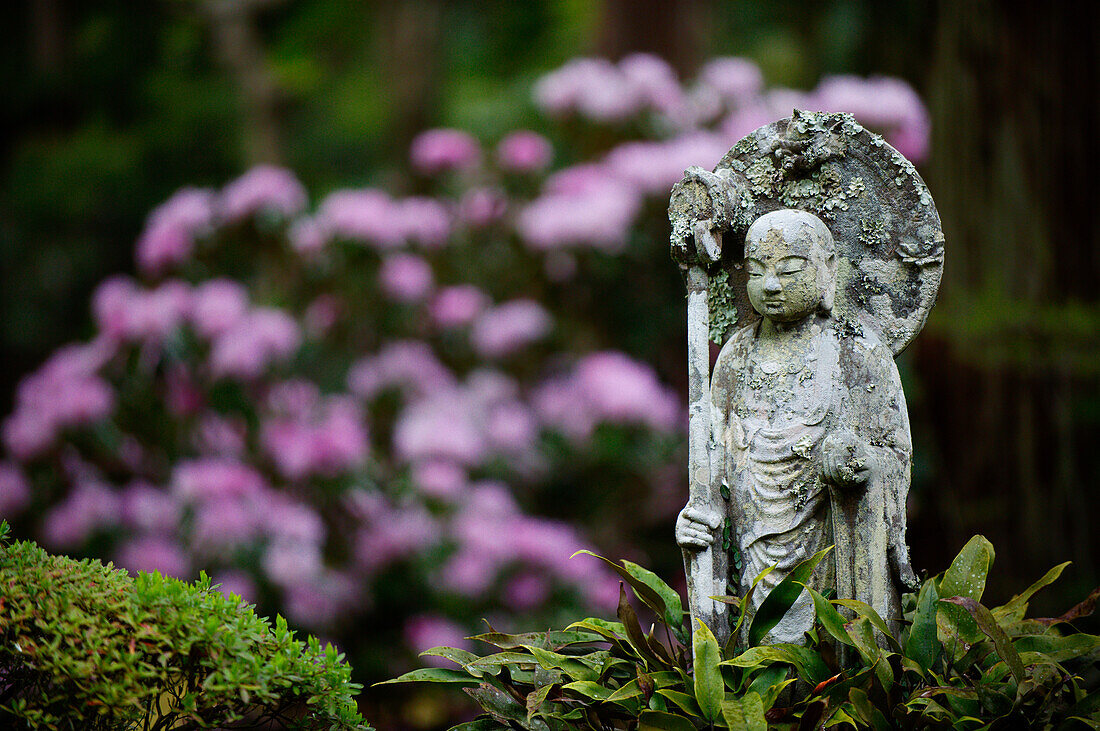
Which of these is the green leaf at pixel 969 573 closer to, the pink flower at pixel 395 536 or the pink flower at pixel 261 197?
the pink flower at pixel 395 536

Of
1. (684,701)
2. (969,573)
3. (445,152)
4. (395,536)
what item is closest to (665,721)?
(684,701)

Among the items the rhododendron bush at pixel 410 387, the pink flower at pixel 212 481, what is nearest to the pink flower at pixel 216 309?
the rhododendron bush at pixel 410 387

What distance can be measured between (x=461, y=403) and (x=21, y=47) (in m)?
6.62

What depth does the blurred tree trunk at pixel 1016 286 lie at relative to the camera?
229 inches

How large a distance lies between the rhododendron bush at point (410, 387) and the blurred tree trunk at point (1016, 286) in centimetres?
147

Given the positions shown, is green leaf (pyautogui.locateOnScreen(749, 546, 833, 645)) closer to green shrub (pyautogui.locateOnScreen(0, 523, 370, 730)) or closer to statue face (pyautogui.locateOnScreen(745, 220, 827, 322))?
statue face (pyautogui.locateOnScreen(745, 220, 827, 322))

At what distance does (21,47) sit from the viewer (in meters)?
8.95

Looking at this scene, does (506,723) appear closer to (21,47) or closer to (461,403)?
(461,403)

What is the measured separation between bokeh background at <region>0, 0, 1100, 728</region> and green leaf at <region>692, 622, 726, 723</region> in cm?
233

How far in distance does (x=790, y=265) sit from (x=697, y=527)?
0.77 metres

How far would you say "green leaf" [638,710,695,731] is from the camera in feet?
7.72

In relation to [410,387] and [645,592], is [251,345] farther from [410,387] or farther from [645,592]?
[645,592]

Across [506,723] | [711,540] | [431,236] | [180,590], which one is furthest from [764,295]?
[431,236]

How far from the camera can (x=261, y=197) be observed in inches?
192
